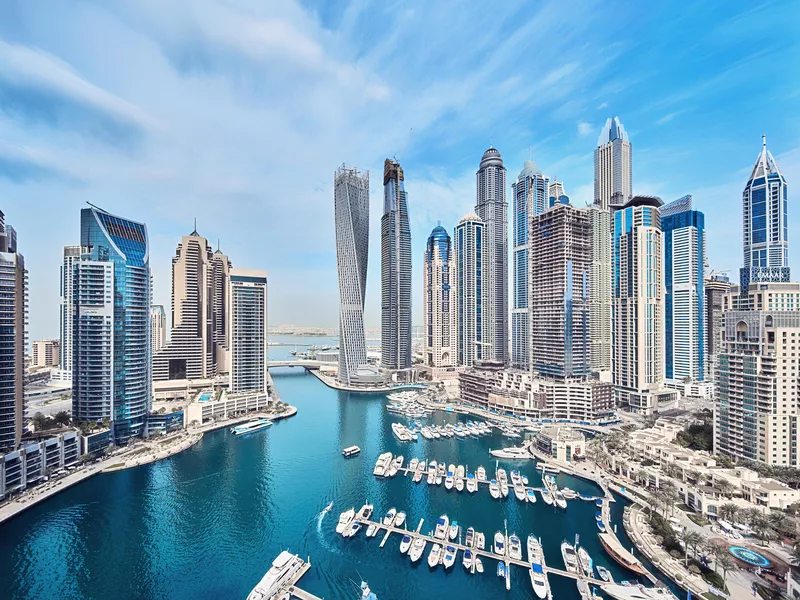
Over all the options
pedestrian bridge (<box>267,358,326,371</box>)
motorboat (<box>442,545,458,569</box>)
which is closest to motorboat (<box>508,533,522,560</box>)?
motorboat (<box>442,545,458,569</box>)

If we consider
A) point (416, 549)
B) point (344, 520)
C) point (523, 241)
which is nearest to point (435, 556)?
point (416, 549)

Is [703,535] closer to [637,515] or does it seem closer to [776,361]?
[637,515]

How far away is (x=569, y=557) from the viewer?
2145cm

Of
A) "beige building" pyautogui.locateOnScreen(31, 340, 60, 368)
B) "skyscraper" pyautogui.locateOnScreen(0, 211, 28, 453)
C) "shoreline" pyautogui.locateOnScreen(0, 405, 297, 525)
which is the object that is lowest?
"shoreline" pyautogui.locateOnScreen(0, 405, 297, 525)

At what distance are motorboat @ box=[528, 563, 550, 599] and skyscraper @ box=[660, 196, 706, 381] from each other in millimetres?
56933

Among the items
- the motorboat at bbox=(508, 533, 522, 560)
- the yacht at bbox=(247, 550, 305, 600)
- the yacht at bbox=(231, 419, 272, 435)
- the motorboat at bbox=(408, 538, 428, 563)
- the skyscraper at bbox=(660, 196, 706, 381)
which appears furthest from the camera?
the skyscraper at bbox=(660, 196, 706, 381)

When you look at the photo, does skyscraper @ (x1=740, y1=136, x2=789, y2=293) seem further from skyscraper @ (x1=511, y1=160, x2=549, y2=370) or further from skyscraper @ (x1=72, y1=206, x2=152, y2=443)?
skyscraper @ (x1=72, y1=206, x2=152, y2=443)

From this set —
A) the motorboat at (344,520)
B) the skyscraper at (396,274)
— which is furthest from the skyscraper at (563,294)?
the motorboat at (344,520)

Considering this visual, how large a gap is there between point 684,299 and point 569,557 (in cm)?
5833

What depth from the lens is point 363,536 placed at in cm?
2416

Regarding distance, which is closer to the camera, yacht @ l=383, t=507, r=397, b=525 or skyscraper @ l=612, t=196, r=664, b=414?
yacht @ l=383, t=507, r=397, b=525

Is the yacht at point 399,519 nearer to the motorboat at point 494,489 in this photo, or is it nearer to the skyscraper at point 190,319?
the motorboat at point 494,489

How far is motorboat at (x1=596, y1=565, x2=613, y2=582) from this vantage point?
19734mm

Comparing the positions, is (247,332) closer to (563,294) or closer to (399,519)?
(399,519)
